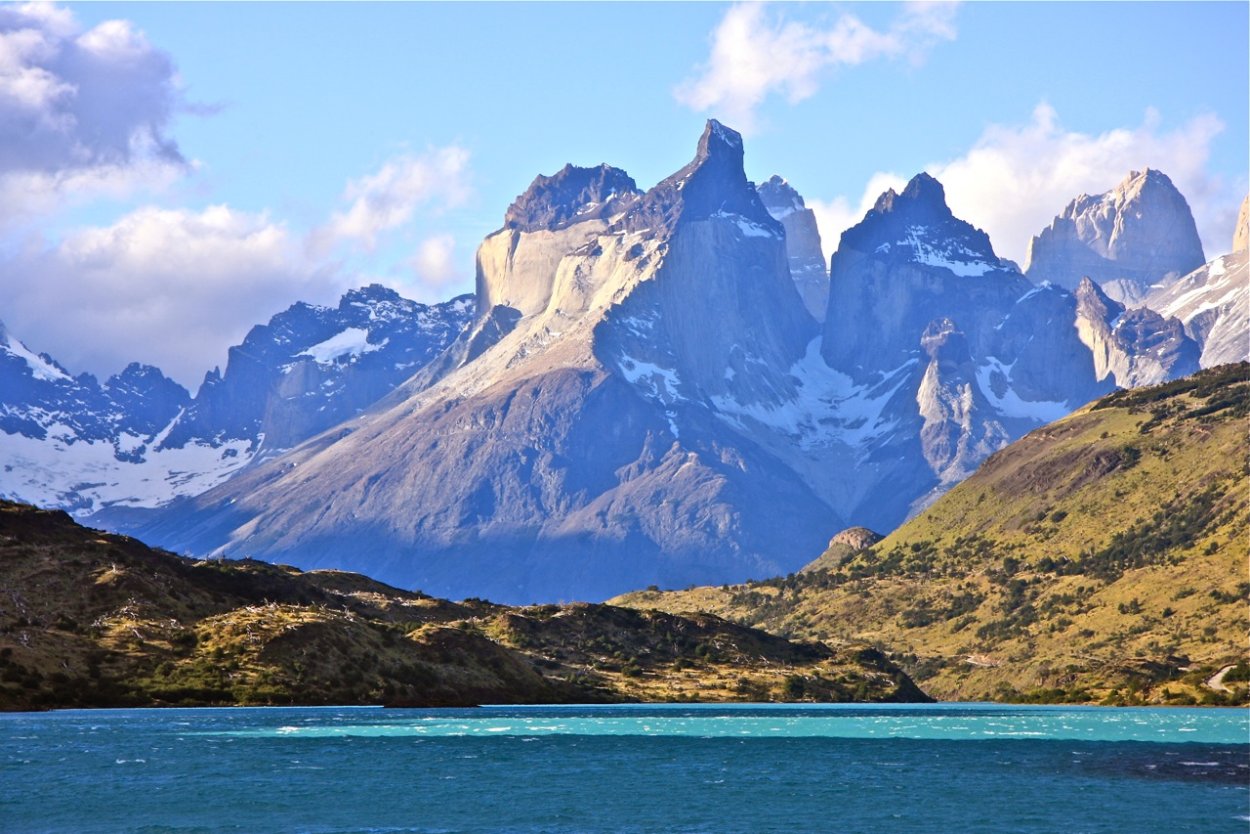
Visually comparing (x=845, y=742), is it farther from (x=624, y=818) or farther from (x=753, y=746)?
(x=624, y=818)

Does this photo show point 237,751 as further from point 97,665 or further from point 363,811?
point 97,665

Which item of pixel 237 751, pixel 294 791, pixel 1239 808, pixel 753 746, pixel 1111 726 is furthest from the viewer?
pixel 1111 726

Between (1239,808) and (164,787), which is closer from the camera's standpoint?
(1239,808)

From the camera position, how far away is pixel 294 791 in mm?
119812

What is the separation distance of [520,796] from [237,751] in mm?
34496

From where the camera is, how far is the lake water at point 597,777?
107 m

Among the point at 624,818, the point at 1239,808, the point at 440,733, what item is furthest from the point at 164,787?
the point at 1239,808

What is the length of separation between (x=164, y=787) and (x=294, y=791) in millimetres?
9117

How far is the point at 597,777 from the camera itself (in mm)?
133000

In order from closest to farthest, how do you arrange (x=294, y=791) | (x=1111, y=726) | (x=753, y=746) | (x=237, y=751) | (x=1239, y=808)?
(x=1239, y=808) < (x=294, y=791) < (x=237, y=751) < (x=753, y=746) < (x=1111, y=726)

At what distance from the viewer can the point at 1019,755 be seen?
151750 mm

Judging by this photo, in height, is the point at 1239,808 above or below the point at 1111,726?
below

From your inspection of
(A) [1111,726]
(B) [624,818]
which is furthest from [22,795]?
(A) [1111,726]

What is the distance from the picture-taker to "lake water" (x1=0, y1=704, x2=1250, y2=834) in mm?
107125
